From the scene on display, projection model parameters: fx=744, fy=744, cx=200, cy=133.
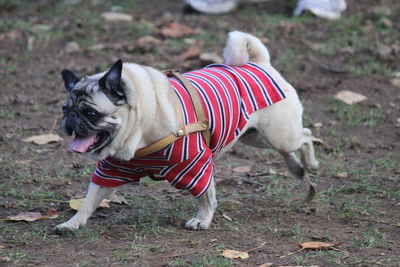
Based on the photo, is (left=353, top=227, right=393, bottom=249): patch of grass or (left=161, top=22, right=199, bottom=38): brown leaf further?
(left=161, top=22, right=199, bottom=38): brown leaf

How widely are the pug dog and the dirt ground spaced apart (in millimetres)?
309

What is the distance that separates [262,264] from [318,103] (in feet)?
11.3

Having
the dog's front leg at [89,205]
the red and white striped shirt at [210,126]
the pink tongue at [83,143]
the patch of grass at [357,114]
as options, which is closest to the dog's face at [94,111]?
the pink tongue at [83,143]

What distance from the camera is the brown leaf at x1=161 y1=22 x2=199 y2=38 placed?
27.1 feet

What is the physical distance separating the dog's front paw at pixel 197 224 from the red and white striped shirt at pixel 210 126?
222mm

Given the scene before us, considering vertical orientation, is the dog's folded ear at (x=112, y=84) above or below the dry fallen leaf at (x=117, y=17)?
above

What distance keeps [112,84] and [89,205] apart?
820mm

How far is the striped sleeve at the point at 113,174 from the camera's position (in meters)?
4.07

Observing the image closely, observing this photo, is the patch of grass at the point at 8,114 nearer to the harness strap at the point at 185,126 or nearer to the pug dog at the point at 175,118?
the pug dog at the point at 175,118

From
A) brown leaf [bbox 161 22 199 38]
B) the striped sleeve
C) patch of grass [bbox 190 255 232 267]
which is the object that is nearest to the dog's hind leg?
the striped sleeve

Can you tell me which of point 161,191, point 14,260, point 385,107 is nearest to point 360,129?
point 385,107

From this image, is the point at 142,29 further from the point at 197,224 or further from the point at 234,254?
the point at 234,254

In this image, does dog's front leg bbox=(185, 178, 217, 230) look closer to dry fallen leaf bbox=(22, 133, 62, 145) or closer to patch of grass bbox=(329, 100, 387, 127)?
dry fallen leaf bbox=(22, 133, 62, 145)

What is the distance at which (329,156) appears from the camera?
5.75 m
